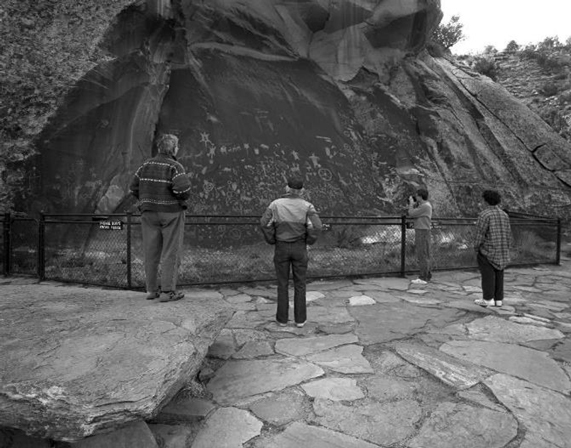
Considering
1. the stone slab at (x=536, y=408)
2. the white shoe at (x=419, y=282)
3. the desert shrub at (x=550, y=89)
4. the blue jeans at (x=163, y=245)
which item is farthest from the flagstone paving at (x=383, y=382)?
the desert shrub at (x=550, y=89)

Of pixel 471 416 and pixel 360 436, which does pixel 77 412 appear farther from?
pixel 471 416

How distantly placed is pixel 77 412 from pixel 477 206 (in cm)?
1255

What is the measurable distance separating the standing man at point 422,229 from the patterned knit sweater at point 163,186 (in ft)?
15.7

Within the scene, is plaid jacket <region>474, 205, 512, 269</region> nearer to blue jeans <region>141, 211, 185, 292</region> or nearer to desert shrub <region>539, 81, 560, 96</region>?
blue jeans <region>141, 211, 185, 292</region>

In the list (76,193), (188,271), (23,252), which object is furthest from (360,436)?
(76,193)

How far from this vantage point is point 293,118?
11.6 meters

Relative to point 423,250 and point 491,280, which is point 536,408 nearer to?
point 491,280

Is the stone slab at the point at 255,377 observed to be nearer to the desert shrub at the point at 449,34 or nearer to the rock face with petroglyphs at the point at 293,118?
the rock face with petroglyphs at the point at 293,118

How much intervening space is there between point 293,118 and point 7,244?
7.65 meters

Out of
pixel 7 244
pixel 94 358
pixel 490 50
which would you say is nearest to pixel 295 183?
pixel 94 358

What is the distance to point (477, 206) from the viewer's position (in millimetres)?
12398

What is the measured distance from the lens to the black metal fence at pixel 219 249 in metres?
7.16

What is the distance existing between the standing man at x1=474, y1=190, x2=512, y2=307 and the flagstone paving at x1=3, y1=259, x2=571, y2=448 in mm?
250

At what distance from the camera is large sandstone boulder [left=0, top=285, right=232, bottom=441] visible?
215 cm
